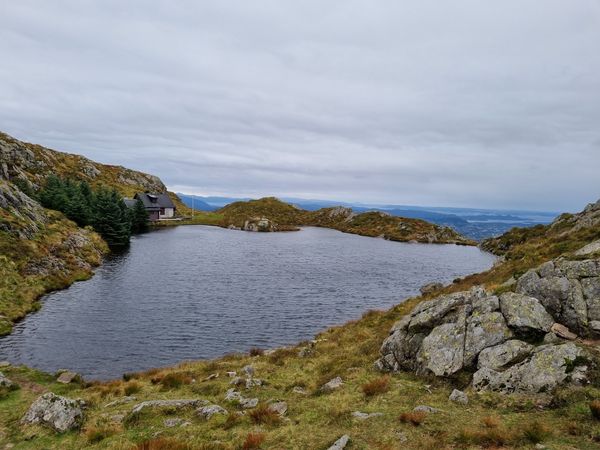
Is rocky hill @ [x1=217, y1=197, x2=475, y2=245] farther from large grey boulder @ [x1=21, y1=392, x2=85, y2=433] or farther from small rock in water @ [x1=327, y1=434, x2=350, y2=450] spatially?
small rock in water @ [x1=327, y1=434, x2=350, y2=450]

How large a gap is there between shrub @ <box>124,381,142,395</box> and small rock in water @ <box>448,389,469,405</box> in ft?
64.6

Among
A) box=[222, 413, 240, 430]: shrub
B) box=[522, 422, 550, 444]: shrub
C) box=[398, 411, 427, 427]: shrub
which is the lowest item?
box=[222, 413, 240, 430]: shrub

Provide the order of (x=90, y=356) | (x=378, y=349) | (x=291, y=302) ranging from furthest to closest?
1. (x=291, y=302)
2. (x=90, y=356)
3. (x=378, y=349)

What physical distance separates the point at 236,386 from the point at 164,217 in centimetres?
16284

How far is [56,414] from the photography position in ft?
65.8

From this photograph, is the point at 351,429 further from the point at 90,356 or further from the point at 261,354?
the point at 90,356

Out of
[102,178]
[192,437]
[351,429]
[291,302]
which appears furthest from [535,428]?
[102,178]

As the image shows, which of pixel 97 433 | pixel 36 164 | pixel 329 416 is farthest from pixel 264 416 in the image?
pixel 36 164

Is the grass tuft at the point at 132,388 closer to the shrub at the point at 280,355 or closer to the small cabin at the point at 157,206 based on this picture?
the shrub at the point at 280,355

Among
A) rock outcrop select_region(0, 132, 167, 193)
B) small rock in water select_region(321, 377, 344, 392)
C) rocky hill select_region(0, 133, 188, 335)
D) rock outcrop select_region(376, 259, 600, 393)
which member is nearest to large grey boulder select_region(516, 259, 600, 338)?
rock outcrop select_region(376, 259, 600, 393)

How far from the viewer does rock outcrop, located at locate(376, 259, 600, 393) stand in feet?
60.8

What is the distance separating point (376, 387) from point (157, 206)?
166 metres

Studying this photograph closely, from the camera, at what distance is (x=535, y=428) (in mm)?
14484

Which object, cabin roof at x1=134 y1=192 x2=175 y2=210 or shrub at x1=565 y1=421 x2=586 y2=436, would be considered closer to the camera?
shrub at x1=565 y1=421 x2=586 y2=436
